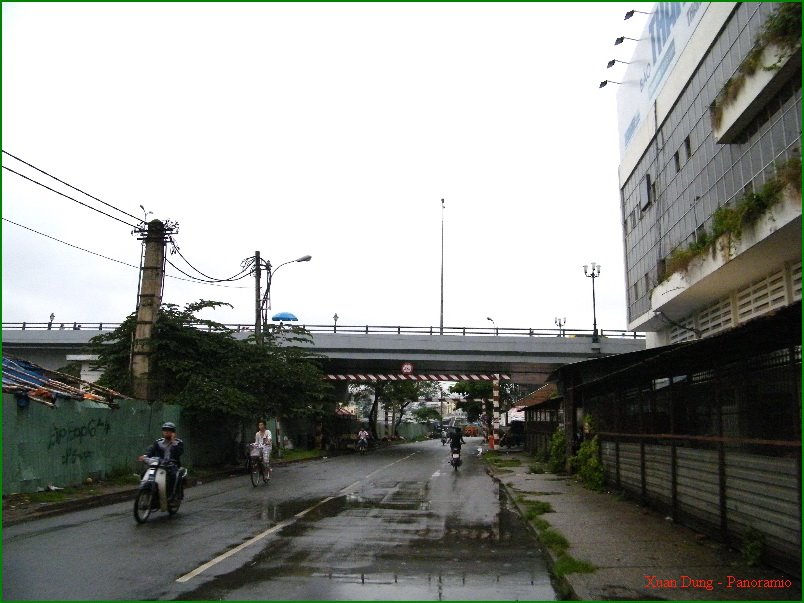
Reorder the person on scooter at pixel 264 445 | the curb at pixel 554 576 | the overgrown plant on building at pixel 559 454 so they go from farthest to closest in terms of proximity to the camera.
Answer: the overgrown plant on building at pixel 559 454, the person on scooter at pixel 264 445, the curb at pixel 554 576

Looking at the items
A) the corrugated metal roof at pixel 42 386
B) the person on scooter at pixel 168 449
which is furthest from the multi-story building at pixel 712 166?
the corrugated metal roof at pixel 42 386

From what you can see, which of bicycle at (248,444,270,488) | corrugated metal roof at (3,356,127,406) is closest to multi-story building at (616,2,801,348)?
bicycle at (248,444,270,488)

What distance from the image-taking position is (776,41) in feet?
46.5

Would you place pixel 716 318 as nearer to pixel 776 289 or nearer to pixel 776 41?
pixel 776 289

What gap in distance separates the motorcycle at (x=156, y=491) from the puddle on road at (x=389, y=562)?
5.89 ft

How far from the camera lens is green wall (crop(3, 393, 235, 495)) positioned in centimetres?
1473

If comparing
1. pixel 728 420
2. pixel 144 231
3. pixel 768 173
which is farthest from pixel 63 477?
pixel 768 173

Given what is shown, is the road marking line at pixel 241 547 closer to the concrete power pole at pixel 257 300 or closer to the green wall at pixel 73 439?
the green wall at pixel 73 439

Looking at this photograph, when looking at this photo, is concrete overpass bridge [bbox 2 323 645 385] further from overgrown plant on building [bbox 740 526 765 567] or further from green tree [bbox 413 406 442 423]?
green tree [bbox 413 406 442 423]

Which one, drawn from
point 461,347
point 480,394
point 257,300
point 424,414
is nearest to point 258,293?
point 257,300

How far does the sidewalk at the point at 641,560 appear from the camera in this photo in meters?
6.93

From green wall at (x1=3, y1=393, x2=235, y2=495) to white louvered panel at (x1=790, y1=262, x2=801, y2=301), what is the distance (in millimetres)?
16815

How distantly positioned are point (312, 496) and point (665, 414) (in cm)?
836

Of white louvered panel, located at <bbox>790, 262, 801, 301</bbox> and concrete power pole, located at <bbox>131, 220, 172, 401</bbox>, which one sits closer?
white louvered panel, located at <bbox>790, 262, 801, 301</bbox>
